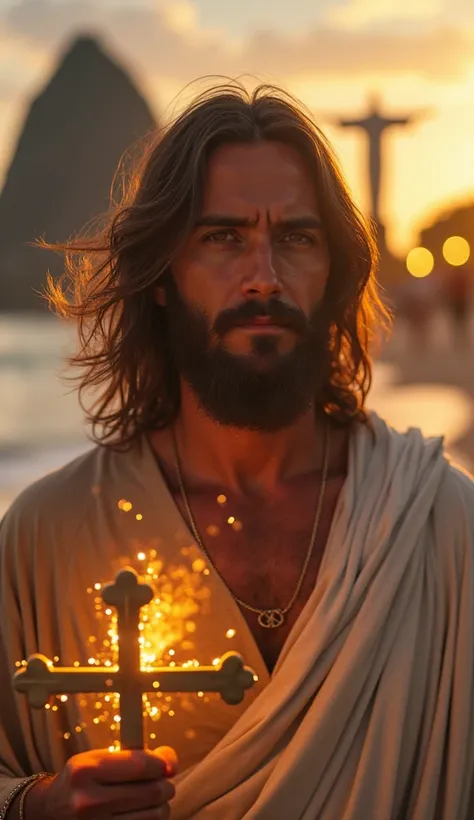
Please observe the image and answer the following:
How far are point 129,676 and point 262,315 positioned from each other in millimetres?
1094

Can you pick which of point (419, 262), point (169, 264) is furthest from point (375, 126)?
point (169, 264)

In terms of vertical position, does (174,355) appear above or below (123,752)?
above

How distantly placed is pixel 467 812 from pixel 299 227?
1.38m

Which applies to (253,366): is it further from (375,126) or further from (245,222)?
(375,126)

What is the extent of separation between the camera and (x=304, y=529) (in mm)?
3461

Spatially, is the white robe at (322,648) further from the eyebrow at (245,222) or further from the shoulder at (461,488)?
the eyebrow at (245,222)

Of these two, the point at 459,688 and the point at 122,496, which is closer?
the point at 459,688

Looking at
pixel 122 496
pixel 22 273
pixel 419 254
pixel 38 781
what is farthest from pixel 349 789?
pixel 22 273

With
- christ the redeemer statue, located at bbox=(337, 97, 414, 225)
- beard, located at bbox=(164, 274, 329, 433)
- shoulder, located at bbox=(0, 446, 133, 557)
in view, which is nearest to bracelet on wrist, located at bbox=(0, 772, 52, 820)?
shoulder, located at bbox=(0, 446, 133, 557)

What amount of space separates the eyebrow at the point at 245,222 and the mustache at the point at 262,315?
7.7 inches

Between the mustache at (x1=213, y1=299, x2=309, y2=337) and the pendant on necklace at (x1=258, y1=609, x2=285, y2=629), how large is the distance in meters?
0.65

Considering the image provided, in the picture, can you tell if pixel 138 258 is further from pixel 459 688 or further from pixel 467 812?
pixel 467 812

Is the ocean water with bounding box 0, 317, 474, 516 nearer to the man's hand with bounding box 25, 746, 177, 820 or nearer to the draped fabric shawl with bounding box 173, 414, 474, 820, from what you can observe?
the draped fabric shawl with bounding box 173, 414, 474, 820

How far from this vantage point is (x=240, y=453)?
11.7ft
